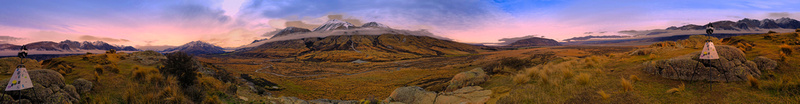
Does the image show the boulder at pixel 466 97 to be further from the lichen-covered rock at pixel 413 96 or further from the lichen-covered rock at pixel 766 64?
the lichen-covered rock at pixel 766 64

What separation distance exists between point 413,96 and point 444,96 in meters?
1.58

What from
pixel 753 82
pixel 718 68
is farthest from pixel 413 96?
pixel 753 82

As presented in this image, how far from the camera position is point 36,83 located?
17.6 feet

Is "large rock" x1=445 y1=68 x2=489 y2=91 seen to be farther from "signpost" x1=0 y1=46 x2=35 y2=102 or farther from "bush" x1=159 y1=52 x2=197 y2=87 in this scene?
"signpost" x1=0 y1=46 x2=35 y2=102

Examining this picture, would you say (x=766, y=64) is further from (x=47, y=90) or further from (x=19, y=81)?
(x=47, y=90)

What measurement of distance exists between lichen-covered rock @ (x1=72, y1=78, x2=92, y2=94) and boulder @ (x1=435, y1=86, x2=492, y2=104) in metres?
9.83

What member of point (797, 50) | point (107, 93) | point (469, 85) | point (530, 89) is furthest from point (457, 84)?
point (107, 93)

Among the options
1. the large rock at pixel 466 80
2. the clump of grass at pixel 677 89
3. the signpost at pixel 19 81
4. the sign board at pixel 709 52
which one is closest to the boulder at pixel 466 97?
the large rock at pixel 466 80

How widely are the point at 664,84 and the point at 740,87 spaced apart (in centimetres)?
113

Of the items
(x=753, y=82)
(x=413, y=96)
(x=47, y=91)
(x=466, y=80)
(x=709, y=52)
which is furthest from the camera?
(x=466, y=80)

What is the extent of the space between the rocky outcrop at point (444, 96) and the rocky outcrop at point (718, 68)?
14.7ft

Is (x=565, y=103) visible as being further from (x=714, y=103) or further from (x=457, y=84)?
(x=457, y=84)

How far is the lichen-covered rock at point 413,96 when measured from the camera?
9.45m

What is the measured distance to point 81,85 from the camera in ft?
21.5
